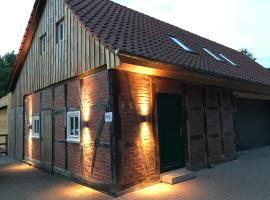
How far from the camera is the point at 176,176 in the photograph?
653cm

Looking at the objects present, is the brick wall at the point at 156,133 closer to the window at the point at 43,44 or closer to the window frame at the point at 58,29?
the window frame at the point at 58,29

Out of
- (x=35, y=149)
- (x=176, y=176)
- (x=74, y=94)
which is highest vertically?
(x=74, y=94)

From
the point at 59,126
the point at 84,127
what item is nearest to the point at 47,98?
the point at 59,126

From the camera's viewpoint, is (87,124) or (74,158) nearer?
(87,124)

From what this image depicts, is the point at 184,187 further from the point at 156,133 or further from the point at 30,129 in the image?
the point at 30,129

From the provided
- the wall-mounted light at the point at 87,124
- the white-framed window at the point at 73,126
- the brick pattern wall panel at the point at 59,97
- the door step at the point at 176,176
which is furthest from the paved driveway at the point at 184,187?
the brick pattern wall panel at the point at 59,97

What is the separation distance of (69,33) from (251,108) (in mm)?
9848

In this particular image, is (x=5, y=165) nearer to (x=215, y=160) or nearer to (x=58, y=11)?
(x=58, y=11)

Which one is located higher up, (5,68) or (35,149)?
(5,68)

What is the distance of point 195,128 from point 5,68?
32403 millimetres

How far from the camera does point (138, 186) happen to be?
19.6ft

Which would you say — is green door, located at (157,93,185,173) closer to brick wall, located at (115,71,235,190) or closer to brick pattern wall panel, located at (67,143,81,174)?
brick wall, located at (115,71,235,190)

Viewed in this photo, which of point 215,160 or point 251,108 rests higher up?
point 251,108

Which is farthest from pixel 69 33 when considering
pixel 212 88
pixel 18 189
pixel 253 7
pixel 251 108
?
pixel 251 108
